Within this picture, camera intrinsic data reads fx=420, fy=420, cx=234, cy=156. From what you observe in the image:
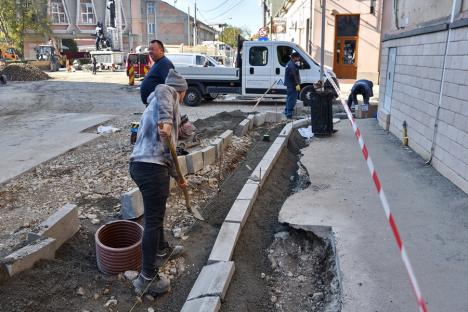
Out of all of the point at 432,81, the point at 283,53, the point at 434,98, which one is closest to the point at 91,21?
the point at 283,53

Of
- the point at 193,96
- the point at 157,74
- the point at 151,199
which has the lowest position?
the point at 193,96

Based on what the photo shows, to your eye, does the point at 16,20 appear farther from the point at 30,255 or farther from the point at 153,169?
the point at 153,169

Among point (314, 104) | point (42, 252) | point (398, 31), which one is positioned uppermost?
point (398, 31)

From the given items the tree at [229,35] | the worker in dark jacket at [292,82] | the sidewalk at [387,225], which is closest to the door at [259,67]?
the worker in dark jacket at [292,82]

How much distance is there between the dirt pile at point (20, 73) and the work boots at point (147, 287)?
85.0 ft

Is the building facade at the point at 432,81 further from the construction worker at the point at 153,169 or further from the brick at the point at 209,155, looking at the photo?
the construction worker at the point at 153,169

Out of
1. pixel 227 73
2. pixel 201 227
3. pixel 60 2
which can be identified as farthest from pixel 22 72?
pixel 60 2

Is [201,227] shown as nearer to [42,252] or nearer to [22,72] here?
[42,252]

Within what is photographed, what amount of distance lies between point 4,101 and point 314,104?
12909mm

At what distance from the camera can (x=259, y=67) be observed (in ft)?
46.6

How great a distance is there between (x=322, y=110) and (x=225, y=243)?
204 inches

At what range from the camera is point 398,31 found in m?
8.80

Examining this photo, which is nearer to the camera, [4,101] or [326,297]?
[326,297]

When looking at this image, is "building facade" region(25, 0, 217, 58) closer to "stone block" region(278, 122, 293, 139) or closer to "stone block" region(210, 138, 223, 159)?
"stone block" region(278, 122, 293, 139)
